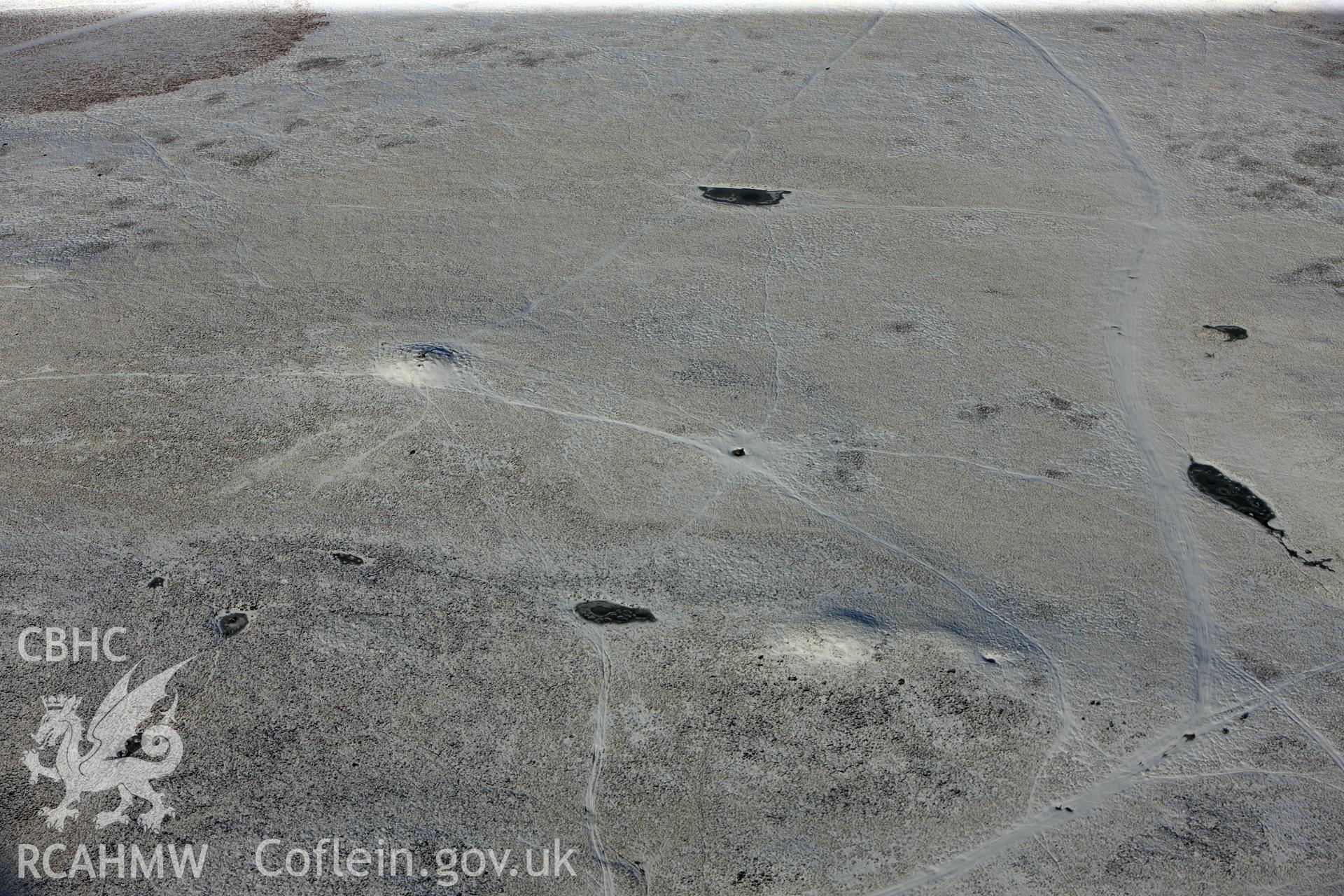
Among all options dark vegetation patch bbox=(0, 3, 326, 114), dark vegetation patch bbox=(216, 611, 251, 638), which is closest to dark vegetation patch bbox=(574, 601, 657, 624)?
dark vegetation patch bbox=(216, 611, 251, 638)

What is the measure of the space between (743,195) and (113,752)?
5.52 metres

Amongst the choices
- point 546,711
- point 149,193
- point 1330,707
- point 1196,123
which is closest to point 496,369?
point 546,711

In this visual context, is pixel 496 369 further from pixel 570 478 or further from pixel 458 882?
pixel 458 882

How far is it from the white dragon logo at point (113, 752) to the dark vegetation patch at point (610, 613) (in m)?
1.75

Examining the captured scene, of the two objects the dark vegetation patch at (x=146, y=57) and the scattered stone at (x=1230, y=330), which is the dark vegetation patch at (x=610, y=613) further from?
the dark vegetation patch at (x=146, y=57)

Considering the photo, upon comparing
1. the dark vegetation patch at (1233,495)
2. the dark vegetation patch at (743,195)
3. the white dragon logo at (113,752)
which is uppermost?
the dark vegetation patch at (743,195)

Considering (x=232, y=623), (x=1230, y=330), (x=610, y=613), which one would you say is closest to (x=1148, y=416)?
(x=1230, y=330)

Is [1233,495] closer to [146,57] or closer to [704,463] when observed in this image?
[704,463]

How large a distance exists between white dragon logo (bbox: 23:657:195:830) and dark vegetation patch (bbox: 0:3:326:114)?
6.77 meters

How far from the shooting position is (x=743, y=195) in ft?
25.1

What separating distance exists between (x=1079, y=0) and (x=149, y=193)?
30.4 ft

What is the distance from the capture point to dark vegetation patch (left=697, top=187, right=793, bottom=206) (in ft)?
24.8

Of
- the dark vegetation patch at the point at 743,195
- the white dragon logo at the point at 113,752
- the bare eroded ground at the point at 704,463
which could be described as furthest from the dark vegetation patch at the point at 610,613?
the dark vegetation patch at the point at 743,195

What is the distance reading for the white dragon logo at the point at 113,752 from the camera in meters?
3.89
